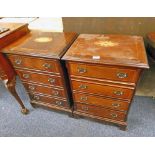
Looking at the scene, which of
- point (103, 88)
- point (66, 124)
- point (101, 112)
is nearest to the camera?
point (103, 88)

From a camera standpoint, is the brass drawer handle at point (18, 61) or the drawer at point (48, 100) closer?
the brass drawer handle at point (18, 61)

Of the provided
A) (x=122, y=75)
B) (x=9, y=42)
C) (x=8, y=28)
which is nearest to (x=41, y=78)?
(x=9, y=42)

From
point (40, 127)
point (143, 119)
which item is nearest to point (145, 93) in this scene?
point (143, 119)

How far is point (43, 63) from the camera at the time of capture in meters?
1.23

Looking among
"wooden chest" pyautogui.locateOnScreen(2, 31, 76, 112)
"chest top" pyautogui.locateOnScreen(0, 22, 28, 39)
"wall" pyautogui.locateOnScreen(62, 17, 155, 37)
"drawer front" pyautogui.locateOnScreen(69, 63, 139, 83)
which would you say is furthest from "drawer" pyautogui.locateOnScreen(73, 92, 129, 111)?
"chest top" pyautogui.locateOnScreen(0, 22, 28, 39)

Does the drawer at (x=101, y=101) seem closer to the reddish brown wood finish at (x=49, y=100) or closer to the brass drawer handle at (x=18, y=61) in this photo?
the reddish brown wood finish at (x=49, y=100)

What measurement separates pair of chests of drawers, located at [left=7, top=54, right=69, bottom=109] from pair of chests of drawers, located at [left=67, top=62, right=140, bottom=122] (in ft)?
0.40

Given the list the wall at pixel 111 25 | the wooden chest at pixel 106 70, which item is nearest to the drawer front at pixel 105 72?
the wooden chest at pixel 106 70

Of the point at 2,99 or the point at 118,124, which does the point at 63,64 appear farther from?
the point at 2,99

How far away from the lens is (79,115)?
1.55 meters

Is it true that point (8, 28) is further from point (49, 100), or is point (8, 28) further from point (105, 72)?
point (105, 72)

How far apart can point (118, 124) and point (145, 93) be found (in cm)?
59

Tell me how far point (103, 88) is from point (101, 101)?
162mm

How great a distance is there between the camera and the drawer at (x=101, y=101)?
126 cm
